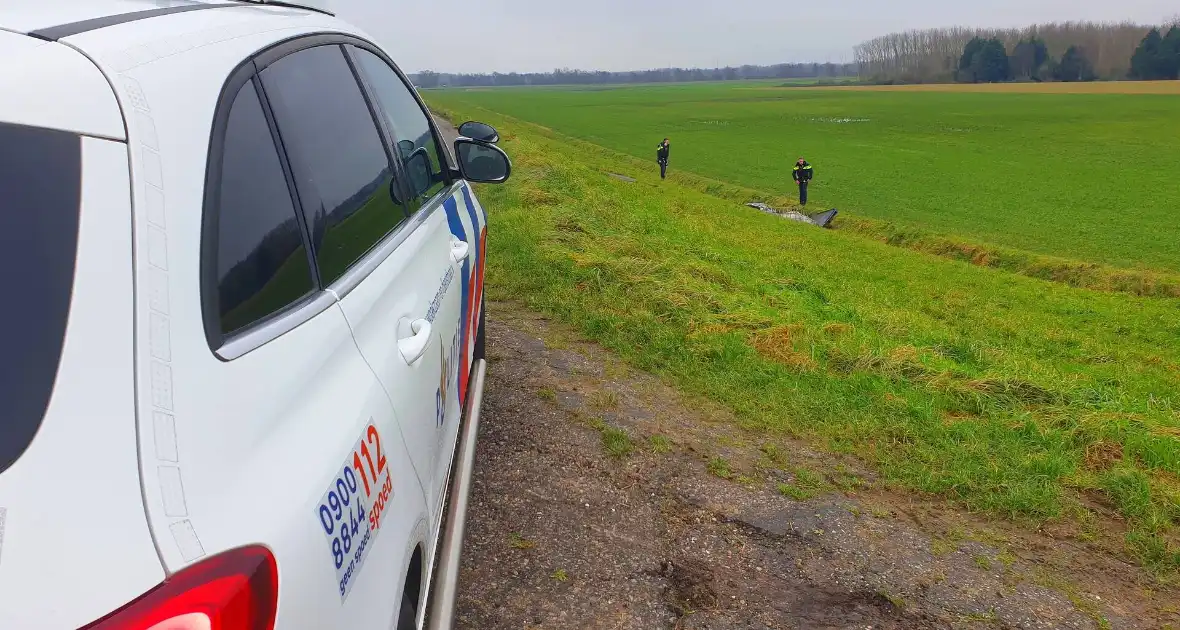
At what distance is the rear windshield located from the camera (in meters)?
0.99

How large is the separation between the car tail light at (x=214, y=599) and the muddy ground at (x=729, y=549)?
1.76 m

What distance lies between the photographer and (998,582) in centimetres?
308

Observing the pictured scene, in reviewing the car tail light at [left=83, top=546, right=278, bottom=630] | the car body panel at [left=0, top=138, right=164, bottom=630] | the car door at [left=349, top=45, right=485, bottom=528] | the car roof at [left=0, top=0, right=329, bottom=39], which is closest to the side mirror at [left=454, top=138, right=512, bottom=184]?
the car door at [left=349, top=45, right=485, bottom=528]

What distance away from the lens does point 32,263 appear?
3.46ft

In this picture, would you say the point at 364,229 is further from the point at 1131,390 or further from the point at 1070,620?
the point at 1131,390

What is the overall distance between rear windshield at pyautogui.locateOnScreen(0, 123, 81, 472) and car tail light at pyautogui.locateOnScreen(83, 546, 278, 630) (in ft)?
0.79

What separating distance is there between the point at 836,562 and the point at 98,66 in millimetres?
2927

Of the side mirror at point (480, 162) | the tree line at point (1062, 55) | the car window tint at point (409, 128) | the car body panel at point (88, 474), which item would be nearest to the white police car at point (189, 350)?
the car body panel at point (88, 474)

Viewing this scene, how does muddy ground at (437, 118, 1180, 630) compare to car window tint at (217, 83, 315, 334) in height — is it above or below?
below

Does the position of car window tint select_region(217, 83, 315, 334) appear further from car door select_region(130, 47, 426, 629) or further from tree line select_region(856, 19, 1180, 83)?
tree line select_region(856, 19, 1180, 83)

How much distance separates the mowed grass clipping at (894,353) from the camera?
13.1ft

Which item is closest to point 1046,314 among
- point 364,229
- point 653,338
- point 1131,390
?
point 1131,390

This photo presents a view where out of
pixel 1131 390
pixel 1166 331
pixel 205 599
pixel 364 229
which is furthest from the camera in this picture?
pixel 1166 331

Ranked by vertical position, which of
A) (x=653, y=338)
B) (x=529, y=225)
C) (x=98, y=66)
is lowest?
(x=653, y=338)
